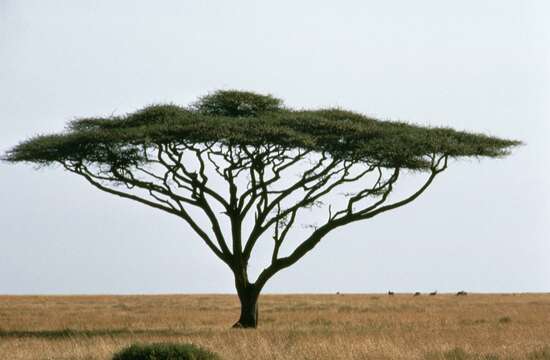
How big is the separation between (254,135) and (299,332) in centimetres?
601

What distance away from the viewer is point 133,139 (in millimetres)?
27797

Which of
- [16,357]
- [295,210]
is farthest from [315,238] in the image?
[16,357]

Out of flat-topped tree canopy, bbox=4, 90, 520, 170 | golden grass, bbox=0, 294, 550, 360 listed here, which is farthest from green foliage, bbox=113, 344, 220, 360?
flat-topped tree canopy, bbox=4, 90, 520, 170

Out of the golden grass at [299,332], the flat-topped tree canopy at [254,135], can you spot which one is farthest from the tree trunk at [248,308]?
the flat-topped tree canopy at [254,135]

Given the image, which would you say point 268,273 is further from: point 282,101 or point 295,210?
point 282,101

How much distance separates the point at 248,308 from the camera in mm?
29016

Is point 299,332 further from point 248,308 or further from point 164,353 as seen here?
point 164,353

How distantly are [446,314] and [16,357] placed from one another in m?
21.3

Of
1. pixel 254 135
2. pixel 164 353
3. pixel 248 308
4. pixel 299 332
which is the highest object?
pixel 254 135

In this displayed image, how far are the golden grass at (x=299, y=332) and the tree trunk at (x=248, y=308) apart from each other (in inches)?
17.8

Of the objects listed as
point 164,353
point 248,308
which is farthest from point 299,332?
point 164,353

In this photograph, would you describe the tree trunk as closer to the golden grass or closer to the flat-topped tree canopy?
the golden grass

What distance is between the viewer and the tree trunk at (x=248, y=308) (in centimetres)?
2889

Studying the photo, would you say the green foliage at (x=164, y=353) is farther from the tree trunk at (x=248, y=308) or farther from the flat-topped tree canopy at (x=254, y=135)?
the tree trunk at (x=248, y=308)
